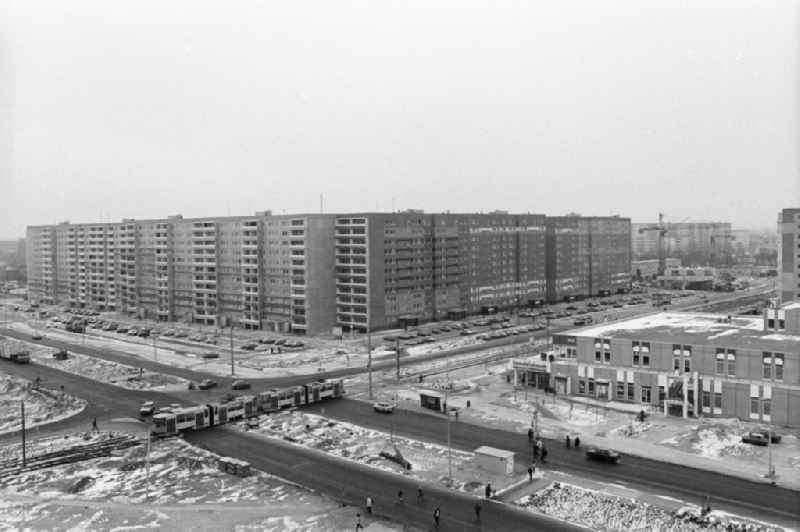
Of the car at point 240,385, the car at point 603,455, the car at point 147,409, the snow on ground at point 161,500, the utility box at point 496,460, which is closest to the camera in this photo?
the snow on ground at point 161,500

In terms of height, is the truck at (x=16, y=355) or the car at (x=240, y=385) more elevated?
the truck at (x=16, y=355)

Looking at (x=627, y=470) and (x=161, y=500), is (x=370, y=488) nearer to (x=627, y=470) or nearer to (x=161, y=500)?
(x=161, y=500)

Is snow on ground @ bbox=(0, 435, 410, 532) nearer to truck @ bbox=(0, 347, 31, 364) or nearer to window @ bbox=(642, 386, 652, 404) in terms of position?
window @ bbox=(642, 386, 652, 404)

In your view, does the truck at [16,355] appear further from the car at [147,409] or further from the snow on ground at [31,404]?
the car at [147,409]

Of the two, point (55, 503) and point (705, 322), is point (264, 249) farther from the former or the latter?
point (55, 503)

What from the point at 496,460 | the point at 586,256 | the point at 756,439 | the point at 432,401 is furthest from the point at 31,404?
the point at 586,256

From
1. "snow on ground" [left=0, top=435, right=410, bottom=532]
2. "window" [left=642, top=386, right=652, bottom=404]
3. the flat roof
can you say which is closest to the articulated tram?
"snow on ground" [left=0, top=435, right=410, bottom=532]

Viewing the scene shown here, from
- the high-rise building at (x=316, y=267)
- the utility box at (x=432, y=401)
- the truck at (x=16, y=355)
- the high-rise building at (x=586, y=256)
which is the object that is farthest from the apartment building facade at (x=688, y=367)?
the high-rise building at (x=586, y=256)

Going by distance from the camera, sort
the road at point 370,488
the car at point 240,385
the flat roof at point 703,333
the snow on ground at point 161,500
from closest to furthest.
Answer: the road at point 370,488
the snow on ground at point 161,500
the flat roof at point 703,333
the car at point 240,385
